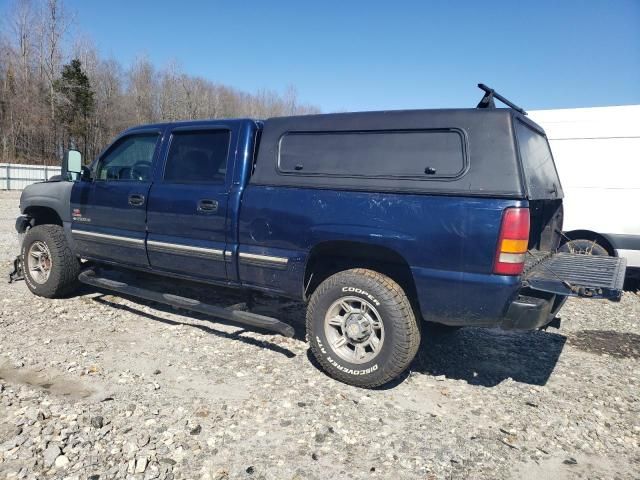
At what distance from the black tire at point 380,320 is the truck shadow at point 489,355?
0.70 meters

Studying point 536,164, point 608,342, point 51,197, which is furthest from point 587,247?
point 51,197

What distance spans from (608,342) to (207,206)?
14.4 feet

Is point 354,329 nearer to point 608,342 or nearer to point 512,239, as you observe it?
point 512,239

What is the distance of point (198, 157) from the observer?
14.4 ft

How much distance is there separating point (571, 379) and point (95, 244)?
15.9 ft

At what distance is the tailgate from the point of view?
3.03m

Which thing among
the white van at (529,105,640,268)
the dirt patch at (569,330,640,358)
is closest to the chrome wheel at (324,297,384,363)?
the dirt patch at (569,330,640,358)

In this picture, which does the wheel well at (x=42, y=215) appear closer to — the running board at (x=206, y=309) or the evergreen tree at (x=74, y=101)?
the running board at (x=206, y=309)

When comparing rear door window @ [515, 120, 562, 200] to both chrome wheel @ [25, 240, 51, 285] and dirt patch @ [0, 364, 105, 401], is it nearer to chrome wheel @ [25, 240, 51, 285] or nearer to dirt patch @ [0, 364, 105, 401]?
dirt patch @ [0, 364, 105, 401]

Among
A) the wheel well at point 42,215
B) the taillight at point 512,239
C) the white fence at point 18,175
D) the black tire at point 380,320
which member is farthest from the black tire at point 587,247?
the white fence at point 18,175

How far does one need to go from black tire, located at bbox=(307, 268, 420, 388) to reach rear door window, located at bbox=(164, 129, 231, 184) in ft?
4.72

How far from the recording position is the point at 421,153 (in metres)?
3.31

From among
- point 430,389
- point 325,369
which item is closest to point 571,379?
point 430,389

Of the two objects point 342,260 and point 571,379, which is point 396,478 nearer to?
point 342,260
